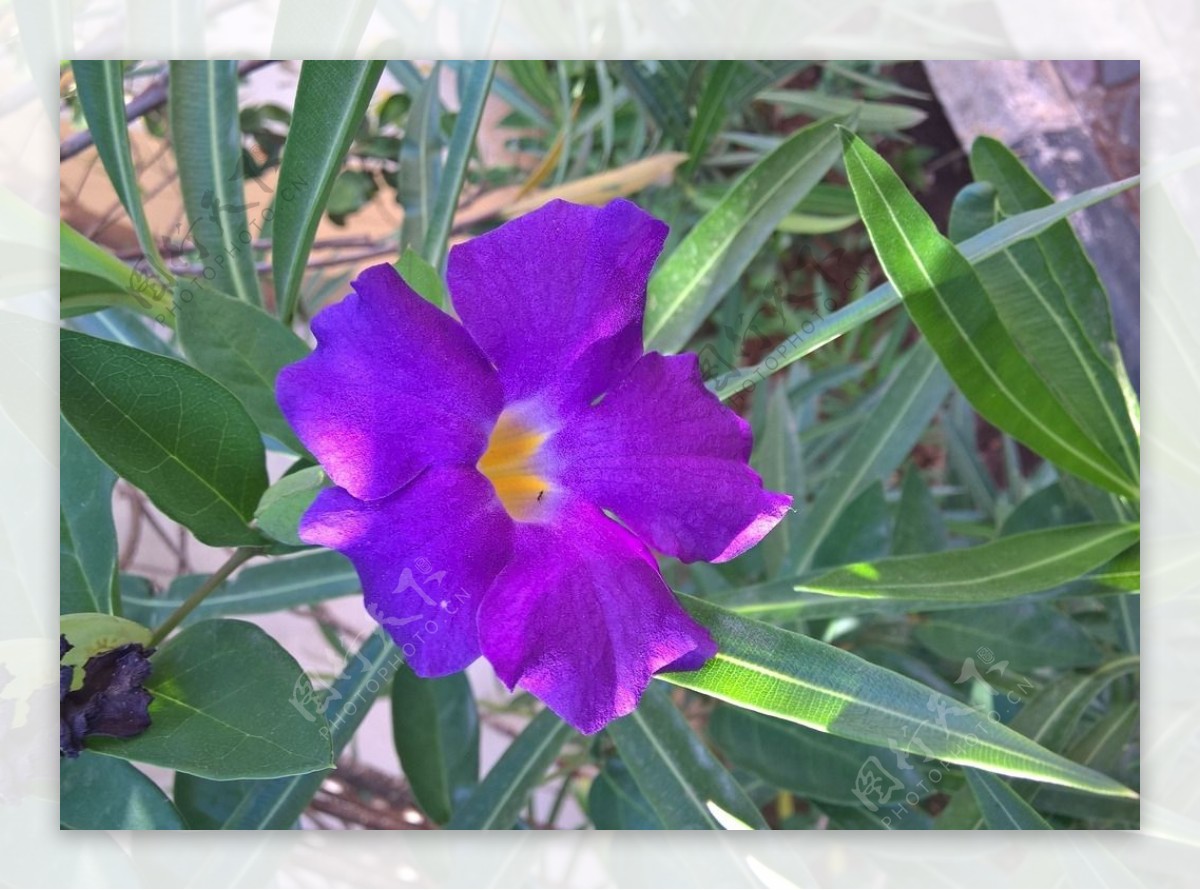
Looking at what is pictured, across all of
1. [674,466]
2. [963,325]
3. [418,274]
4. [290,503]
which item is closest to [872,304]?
[963,325]

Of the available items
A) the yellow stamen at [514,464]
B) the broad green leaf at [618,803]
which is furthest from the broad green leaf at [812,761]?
the yellow stamen at [514,464]

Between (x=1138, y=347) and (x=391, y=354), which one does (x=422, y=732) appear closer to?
(x=391, y=354)

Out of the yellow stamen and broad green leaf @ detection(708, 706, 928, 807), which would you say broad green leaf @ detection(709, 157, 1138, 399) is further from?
broad green leaf @ detection(708, 706, 928, 807)

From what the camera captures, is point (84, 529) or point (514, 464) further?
point (84, 529)

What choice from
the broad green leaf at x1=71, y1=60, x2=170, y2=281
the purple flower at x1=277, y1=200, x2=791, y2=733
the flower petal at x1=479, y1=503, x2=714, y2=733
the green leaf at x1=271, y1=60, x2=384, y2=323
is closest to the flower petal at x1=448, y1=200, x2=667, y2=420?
the purple flower at x1=277, y1=200, x2=791, y2=733

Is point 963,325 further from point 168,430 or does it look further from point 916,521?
point 168,430

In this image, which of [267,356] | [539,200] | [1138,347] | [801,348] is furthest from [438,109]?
[1138,347]
